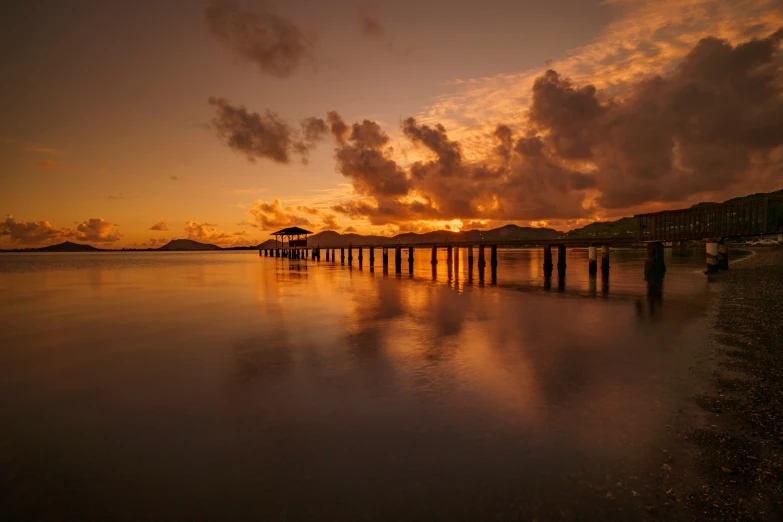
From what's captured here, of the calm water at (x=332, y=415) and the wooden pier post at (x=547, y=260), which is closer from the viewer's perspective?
the calm water at (x=332, y=415)

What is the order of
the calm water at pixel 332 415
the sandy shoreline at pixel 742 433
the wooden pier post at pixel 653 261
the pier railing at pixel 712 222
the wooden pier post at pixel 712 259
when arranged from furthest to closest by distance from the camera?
1. the wooden pier post at pixel 712 259
2. the wooden pier post at pixel 653 261
3. the pier railing at pixel 712 222
4. the calm water at pixel 332 415
5. the sandy shoreline at pixel 742 433

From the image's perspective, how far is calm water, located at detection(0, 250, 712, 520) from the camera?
16.1ft

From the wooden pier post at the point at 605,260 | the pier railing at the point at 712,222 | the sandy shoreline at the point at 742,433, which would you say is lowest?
the sandy shoreline at the point at 742,433

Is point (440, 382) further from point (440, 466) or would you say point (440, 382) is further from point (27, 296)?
point (27, 296)

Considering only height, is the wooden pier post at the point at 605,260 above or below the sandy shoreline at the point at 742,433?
above

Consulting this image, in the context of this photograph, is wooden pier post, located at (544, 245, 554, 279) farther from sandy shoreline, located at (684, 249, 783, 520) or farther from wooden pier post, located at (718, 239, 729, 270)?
sandy shoreline, located at (684, 249, 783, 520)

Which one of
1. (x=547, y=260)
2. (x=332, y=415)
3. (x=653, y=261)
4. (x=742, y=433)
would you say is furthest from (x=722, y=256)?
(x=332, y=415)

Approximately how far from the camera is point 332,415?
7.51m

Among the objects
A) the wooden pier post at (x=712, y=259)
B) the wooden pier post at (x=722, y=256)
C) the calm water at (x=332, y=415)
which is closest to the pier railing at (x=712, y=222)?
the wooden pier post at (x=712, y=259)

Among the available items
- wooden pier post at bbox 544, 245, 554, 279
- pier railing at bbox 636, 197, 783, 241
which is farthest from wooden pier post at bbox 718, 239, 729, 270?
wooden pier post at bbox 544, 245, 554, 279

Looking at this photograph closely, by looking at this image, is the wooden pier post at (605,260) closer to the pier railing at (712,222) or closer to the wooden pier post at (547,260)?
the pier railing at (712,222)

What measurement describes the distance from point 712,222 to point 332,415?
3631 centimetres

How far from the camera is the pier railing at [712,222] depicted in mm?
25625

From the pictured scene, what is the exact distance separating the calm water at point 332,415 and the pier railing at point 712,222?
1473 centimetres
